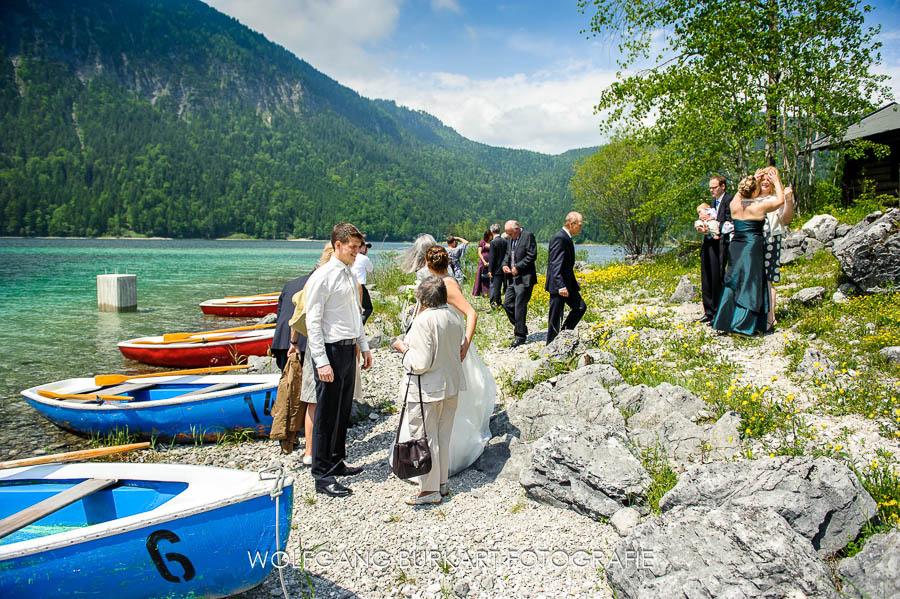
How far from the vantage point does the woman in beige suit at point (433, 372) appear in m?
4.23

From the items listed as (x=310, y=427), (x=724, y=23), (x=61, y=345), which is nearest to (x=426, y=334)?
(x=310, y=427)

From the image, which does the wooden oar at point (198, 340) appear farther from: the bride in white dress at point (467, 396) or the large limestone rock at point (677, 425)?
the large limestone rock at point (677, 425)

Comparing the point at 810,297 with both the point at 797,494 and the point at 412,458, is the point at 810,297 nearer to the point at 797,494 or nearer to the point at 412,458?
the point at 797,494

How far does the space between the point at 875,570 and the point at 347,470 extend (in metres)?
4.09

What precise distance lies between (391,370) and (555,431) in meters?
4.80

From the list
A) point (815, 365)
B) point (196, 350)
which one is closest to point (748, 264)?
point (815, 365)

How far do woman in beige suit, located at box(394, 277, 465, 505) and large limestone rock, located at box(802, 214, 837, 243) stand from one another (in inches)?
482

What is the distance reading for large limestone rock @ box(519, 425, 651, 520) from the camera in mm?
3941

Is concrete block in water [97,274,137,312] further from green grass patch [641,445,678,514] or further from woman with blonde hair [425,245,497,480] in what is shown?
green grass patch [641,445,678,514]

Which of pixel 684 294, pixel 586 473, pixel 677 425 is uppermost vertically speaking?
pixel 684 294

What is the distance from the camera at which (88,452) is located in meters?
5.05

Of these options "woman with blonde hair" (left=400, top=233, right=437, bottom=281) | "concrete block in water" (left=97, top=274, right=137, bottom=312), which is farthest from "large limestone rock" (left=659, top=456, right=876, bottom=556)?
"concrete block in water" (left=97, top=274, right=137, bottom=312)

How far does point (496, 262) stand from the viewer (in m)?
Result: 12.1

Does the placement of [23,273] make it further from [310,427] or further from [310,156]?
[310,156]
